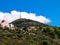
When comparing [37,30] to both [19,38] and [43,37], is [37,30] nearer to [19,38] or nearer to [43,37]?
[43,37]

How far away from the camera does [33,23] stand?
2414 inches

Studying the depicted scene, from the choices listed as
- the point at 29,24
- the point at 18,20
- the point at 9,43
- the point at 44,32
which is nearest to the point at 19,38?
the point at 9,43

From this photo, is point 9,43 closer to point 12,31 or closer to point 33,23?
point 12,31

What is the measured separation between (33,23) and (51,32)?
940 cm

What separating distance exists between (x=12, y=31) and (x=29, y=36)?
384 centimetres

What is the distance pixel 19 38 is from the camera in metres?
44.0

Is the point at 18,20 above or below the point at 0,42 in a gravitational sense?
above

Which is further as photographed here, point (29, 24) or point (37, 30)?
point (29, 24)

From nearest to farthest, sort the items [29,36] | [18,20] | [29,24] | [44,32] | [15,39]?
1. [15,39]
2. [29,36]
3. [44,32]
4. [29,24]
5. [18,20]

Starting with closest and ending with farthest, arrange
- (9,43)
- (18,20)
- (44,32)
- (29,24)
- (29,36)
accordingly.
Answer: (9,43), (29,36), (44,32), (29,24), (18,20)

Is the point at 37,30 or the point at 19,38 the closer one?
the point at 19,38

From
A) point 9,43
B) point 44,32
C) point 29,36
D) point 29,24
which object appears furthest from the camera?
point 29,24

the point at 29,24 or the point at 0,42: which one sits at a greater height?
the point at 29,24

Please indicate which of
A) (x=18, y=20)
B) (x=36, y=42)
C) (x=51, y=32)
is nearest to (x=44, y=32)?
(x=51, y=32)
